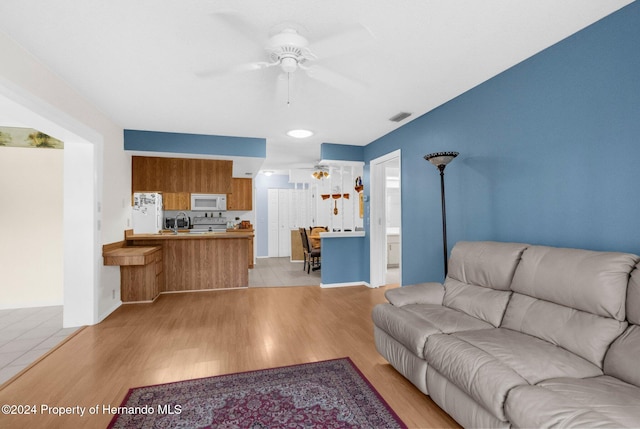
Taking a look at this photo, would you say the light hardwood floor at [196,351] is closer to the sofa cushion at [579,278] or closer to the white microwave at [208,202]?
the sofa cushion at [579,278]

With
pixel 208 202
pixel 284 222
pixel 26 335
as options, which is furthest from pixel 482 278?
pixel 284 222

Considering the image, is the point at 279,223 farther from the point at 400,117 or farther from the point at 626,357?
the point at 626,357

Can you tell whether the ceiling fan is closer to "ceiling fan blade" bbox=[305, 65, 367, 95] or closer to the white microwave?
Result: "ceiling fan blade" bbox=[305, 65, 367, 95]

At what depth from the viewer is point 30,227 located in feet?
14.2

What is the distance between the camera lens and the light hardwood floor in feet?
7.00

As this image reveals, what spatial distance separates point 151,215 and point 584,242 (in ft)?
24.1

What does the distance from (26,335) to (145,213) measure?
3.75 meters

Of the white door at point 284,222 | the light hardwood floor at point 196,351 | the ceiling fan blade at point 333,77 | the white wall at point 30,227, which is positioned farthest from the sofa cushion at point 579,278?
the white door at point 284,222

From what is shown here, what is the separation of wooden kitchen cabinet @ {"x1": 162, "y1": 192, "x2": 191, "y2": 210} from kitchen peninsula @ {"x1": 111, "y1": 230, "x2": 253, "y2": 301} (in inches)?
80.5

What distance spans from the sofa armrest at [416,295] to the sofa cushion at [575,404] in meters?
1.27

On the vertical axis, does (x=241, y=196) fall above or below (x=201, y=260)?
above

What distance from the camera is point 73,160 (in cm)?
369

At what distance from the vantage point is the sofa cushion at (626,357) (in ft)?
4.79

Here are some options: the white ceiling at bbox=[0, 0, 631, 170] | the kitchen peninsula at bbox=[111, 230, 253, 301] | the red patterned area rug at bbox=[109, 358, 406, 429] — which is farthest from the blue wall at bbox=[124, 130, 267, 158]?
the red patterned area rug at bbox=[109, 358, 406, 429]
